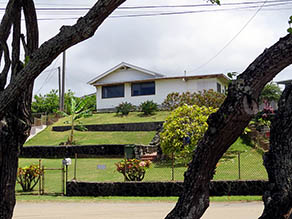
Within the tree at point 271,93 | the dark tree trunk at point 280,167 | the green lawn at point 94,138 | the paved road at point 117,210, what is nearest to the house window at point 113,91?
the green lawn at point 94,138

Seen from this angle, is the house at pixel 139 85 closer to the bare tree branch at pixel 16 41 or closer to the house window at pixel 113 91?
the house window at pixel 113 91

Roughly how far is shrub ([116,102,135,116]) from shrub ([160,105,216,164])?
54.5 ft

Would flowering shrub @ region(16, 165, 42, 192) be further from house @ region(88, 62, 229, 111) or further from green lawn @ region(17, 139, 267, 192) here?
house @ region(88, 62, 229, 111)

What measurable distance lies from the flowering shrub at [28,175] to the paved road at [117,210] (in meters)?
2.22

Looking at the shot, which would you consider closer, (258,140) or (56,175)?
(56,175)

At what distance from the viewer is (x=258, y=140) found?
21.9 meters

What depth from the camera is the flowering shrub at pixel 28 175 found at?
15820 millimetres

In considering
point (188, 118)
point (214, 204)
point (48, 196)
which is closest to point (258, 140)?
point (188, 118)

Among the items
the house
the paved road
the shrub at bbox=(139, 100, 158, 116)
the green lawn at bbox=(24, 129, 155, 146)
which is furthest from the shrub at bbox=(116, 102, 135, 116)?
the paved road

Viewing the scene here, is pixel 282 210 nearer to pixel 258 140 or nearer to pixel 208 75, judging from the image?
pixel 258 140

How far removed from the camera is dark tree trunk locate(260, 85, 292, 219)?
3.03 metres

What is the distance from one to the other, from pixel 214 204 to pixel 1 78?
9187 millimetres

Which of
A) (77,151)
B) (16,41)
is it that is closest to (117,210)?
(16,41)

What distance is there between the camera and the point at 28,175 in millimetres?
16094
